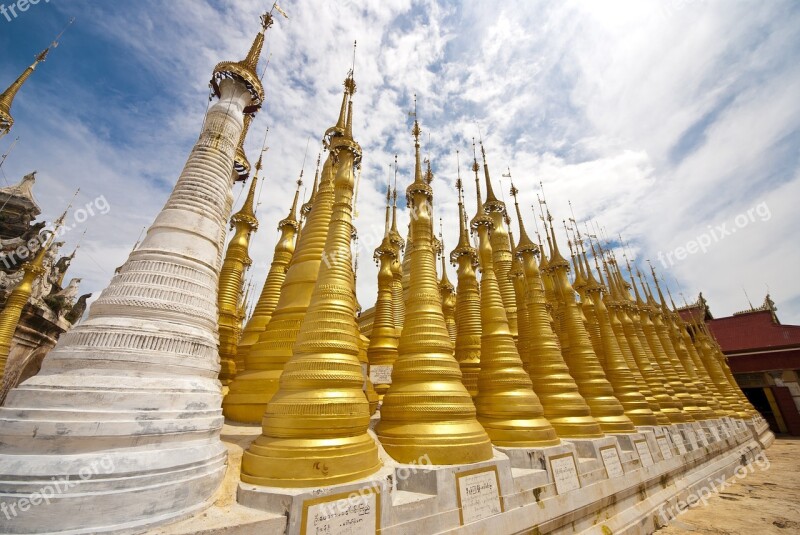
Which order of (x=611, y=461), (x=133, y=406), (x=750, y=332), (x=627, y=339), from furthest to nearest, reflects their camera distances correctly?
(x=750, y=332) < (x=627, y=339) < (x=611, y=461) < (x=133, y=406)

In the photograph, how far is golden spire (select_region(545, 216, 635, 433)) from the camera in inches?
408

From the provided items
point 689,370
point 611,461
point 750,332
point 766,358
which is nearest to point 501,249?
point 611,461

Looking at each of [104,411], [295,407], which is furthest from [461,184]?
[104,411]

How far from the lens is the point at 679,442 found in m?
13.0

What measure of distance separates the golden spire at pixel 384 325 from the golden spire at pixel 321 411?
5.99 m

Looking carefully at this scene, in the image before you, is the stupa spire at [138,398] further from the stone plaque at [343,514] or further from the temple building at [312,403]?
the stone plaque at [343,514]

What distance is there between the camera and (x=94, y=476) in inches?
136

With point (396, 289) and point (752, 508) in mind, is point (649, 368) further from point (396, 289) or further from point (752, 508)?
point (396, 289)

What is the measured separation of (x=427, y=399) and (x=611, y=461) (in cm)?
577

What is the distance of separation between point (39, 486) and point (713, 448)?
73.2 feet

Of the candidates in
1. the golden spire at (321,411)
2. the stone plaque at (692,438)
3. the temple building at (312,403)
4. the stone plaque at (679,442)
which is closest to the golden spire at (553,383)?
the temple building at (312,403)

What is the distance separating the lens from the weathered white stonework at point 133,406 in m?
3.38

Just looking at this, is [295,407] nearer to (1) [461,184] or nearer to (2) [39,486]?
(2) [39,486]

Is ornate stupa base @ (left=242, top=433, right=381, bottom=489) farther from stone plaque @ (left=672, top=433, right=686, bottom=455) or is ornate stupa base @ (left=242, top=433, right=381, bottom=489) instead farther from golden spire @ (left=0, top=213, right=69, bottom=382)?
golden spire @ (left=0, top=213, right=69, bottom=382)
